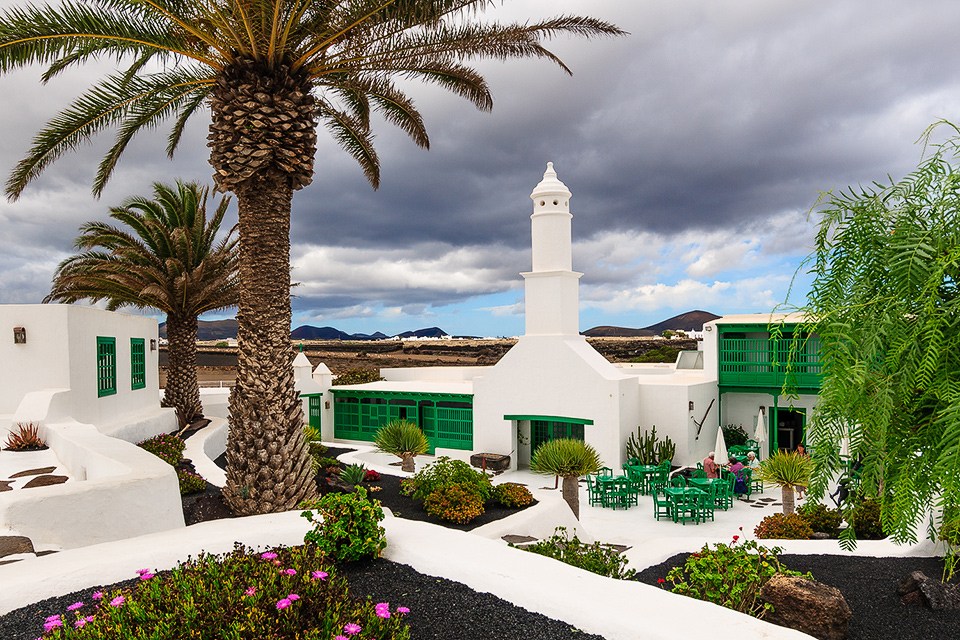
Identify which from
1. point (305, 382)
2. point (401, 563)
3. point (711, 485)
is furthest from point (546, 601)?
point (305, 382)

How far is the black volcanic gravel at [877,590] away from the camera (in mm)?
5148

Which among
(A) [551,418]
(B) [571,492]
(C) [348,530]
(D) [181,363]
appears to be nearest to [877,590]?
(C) [348,530]

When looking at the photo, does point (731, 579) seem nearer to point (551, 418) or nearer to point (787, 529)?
point (787, 529)

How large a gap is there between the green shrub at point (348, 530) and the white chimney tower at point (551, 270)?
1478cm

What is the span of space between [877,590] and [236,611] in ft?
19.9

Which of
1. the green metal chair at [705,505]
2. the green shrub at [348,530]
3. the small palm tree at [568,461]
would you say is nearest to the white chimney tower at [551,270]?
the small palm tree at [568,461]

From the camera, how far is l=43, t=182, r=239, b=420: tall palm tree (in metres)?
16.6

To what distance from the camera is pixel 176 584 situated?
3869 millimetres

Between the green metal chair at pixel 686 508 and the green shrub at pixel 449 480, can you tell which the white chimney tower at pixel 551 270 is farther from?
the green shrub at pixel 449 480

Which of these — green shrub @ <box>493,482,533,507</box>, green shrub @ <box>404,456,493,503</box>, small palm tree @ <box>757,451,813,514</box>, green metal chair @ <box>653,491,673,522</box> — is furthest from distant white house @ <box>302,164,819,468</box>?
green shrub @ <box>404,456,493,503</box>

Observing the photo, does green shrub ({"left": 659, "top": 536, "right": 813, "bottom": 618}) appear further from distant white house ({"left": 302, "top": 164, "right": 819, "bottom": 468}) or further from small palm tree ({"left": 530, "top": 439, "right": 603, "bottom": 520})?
→ distant white house ({"left": 302, "top": 164, "right": 819, "bottom": 468})

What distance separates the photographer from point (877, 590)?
605 centimetres

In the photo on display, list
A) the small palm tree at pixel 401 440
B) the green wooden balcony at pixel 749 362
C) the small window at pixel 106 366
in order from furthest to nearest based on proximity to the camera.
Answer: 1. the green wooden balcony at pixel 749 362
2. the small palm tree at pixel 401 440
3. the small window at pixel 106 366

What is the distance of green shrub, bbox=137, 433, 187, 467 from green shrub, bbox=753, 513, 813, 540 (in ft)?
34.9
